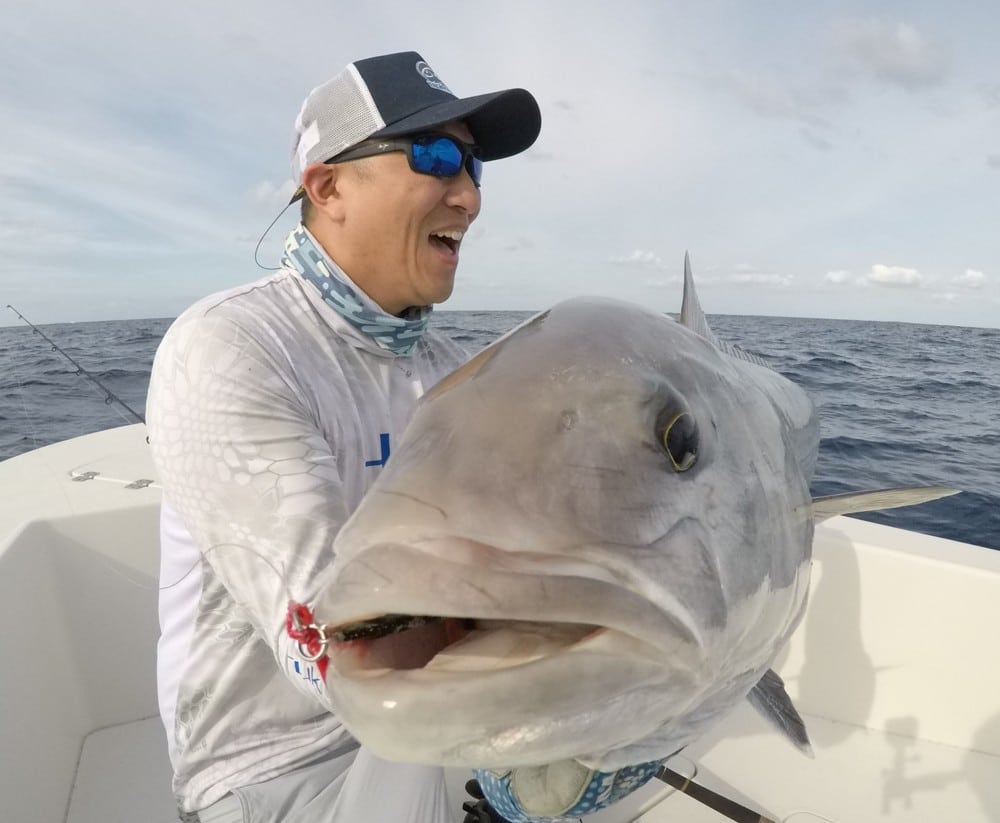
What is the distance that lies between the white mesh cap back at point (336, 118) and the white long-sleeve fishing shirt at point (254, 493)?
360 millimetres

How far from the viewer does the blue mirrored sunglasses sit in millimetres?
1908

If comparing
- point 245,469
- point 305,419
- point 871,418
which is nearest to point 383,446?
point 305,419

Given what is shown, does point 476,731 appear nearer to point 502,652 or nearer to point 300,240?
point 502,652

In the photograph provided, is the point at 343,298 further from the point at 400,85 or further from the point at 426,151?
the point at 400,85

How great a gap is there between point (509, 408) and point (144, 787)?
8.68 ft

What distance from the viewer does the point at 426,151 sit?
1.94 meters

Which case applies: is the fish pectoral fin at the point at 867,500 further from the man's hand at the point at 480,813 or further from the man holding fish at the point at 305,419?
the man's hand at the point at 480,813

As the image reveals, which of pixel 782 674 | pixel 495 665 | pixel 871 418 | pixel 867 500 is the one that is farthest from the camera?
pixel 871 418

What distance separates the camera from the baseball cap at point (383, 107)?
6.24ft

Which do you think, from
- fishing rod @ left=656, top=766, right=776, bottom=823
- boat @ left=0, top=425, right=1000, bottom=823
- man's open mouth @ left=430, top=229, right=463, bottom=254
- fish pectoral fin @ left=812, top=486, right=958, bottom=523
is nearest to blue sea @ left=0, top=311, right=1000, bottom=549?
man's open mouth @ left=430, top=229, right=463, bottom=254

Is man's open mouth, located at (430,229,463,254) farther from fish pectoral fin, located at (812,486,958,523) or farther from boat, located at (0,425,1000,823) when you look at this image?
boat, located at (0,425,1000,823)

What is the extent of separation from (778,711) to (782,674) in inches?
67.0

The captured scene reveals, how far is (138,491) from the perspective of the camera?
10.4ft

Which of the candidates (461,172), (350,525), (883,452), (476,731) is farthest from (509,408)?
(883,452)
